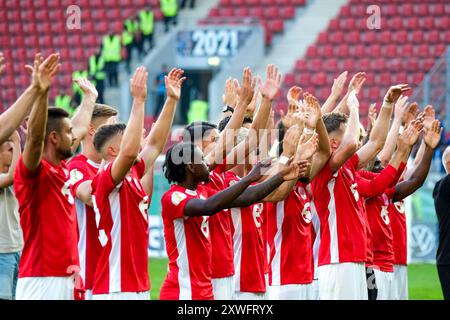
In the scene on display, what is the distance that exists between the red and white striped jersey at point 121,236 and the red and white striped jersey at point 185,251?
0.84 feet

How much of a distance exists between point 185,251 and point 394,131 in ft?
9.97

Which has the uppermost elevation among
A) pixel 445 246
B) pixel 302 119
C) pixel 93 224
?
pixel 302 119

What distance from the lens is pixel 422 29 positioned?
21.3m

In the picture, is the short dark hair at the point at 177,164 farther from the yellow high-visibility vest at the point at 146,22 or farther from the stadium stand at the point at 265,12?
the yellow high-visibility vest at the point at 146,22

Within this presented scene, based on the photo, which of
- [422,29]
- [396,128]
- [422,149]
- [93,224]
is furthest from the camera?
[422,29]

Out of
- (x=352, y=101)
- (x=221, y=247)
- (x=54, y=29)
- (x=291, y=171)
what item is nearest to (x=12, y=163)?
(x=221, y=247)

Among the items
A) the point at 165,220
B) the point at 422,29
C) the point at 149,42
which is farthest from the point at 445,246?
the point at 149,42

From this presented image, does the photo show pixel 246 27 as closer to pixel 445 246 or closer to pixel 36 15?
pixel 36 15

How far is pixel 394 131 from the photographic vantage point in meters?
9.08

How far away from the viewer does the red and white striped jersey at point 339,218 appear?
26.1 feet

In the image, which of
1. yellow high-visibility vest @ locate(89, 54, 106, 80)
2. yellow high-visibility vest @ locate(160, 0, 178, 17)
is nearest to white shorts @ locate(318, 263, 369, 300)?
yellow high-visibility vest @ locate(89, 54, 106, 80)

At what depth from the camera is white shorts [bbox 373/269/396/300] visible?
893 cm

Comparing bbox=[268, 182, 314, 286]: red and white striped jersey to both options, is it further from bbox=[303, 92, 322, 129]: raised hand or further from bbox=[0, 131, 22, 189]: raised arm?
bbox=[0, 131, 22, 189]: raised arm

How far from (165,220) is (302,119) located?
1.32 m
